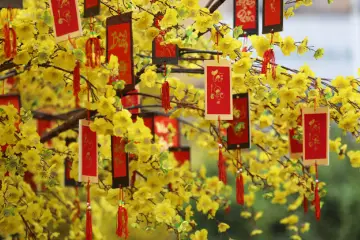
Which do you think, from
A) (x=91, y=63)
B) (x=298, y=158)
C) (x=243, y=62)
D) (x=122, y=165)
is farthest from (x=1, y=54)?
(x=298, y=158)

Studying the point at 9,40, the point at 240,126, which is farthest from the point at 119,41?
the point at 240,126

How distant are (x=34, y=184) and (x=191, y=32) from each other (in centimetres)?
205

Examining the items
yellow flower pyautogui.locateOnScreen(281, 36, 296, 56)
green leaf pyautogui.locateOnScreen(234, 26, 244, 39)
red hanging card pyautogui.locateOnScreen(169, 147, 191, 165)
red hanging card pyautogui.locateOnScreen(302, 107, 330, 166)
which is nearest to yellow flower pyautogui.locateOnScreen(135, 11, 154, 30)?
green leaf pyautogui.locateOnScreen(234, 26, 244, 39)

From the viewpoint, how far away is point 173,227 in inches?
154

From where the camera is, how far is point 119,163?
3.85 metres

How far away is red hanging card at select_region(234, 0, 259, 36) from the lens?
13.2 feet

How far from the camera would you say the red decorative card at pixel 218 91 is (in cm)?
401

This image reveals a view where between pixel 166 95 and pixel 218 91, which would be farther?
pixel 218 91

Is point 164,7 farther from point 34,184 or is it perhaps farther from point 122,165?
point 34,184

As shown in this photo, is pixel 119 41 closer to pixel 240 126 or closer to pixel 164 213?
pixel 164 213

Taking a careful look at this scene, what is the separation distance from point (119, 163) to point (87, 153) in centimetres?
13

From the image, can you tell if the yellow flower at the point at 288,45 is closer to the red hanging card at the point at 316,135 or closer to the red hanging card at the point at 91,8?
the red hanging card at the point at 316,135

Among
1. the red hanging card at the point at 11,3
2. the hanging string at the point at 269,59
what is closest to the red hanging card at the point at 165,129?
the hanging string at the point at 269,59

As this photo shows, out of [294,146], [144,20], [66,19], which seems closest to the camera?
[66,19]
